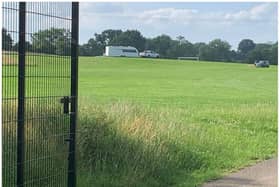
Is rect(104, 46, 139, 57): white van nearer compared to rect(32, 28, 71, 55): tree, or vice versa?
rect(32, 28, 71, 55): tree

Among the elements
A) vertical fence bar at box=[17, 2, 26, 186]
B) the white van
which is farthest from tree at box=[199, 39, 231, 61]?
vertical fence bar at box=[17, 2, 26, 186]

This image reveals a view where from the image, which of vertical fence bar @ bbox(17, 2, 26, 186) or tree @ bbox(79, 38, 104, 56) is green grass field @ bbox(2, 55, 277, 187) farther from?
tree @ bbox(79, 38, 104, 56)

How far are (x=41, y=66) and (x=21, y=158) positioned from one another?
0.78 meters

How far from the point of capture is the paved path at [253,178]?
302 inches

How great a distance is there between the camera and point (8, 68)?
16.3 ft

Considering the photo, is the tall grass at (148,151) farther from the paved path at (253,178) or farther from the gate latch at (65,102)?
the gate latch at (65,102)

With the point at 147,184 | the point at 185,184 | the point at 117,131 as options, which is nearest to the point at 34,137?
the point at 147,184

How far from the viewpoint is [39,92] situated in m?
5.24

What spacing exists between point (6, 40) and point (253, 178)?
450 centimetres

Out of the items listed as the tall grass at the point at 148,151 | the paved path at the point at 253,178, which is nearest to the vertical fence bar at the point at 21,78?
the tall grass at the point at 148,151

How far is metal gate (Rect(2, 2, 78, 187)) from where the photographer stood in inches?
195

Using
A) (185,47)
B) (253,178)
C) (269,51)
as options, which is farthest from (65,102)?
(185,47)

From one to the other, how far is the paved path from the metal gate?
265cm

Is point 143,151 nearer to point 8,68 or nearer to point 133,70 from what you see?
point 8,68
